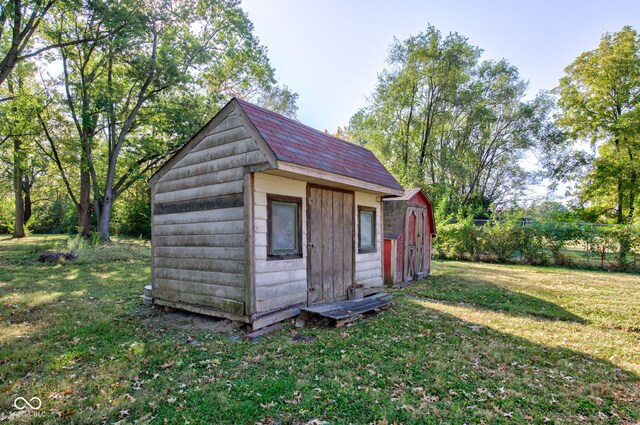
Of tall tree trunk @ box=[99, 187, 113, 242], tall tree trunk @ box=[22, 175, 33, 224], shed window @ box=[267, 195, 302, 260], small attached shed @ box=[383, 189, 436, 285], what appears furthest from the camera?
tall tree trunk @ box=[22, 175, 33, 224]

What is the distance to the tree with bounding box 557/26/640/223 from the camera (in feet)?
66.2

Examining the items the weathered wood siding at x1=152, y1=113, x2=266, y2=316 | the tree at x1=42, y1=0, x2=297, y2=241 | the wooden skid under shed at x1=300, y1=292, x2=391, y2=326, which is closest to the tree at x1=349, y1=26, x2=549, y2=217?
the tree at x1=42, y1=0, x2=297, y2=241

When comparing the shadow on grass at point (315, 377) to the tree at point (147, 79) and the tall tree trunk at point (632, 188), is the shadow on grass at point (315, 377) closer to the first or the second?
the tree at point (147, 79)

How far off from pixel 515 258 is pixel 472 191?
14721mm

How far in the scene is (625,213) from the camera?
21219 millimetres

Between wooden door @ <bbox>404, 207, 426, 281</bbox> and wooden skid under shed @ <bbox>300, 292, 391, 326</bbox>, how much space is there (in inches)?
137

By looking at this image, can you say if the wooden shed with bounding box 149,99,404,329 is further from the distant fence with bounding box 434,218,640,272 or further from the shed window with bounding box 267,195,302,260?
the distant fence with bounding box 434,218,640,272

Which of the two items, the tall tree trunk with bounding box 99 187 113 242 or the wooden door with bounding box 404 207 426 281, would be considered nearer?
the wooden door with bounding box 404 207 426 281

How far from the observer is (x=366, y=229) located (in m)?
8.16

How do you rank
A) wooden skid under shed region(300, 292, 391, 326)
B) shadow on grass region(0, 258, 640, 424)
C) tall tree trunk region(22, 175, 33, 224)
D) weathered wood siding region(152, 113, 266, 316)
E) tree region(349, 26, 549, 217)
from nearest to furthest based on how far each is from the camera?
shadow on grass region(0, 258, 640, 424) → weathered wood siding region(152, 113, 266, 316) → wooden skid under shed region(300, 292, 391, 326) → tree region(349, 26, 549, 217) → tall tree trunk region(22, 175, 33, 224)

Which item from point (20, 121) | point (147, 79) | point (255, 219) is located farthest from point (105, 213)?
point (255, 219)

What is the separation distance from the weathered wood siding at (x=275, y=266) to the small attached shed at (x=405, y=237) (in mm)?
4604

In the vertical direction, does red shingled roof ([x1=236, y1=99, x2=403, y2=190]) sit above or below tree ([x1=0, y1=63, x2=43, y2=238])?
below
